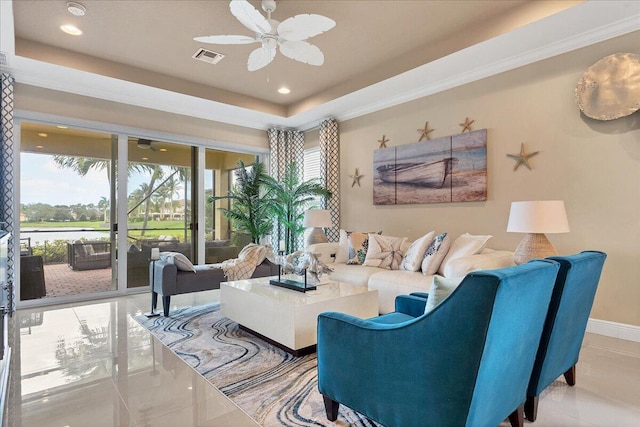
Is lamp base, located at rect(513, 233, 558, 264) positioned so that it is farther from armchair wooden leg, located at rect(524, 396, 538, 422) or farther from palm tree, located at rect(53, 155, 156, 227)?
palm tree, located at rect(53, 155, 156, 227)

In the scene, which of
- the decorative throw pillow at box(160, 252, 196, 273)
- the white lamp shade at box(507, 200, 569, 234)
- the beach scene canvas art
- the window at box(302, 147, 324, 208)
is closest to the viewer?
the white lamp shade at box(507, 200, 569, 234)

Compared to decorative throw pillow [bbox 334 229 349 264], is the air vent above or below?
above

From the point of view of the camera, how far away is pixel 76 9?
317cm

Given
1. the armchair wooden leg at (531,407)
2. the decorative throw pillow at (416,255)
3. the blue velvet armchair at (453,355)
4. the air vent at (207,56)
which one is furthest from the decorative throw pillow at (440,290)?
the air vent at (207,56)

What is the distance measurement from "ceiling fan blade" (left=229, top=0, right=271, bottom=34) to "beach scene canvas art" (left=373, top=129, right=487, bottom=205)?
261 centimetres

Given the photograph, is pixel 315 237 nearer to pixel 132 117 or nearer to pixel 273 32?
pixel 273 32

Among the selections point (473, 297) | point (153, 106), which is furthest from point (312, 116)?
point (473, 297)

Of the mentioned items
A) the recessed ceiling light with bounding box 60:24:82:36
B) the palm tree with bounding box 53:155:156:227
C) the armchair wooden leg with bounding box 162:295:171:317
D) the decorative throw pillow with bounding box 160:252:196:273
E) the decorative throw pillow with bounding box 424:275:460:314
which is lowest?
the armchair wooden leg with bounding box 162:295:171:317

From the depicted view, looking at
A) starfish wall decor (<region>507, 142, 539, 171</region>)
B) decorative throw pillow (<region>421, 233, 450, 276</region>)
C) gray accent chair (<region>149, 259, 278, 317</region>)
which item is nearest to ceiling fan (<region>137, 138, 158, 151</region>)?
gray accent chair (<region>149, 259, 278, 317</region>)

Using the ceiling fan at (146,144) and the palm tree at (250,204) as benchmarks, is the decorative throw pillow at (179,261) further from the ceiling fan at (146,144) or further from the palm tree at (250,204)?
the ceiling fan at (146,144)

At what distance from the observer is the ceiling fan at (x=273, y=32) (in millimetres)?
2631

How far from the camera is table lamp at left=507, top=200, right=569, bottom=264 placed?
9.66 ft

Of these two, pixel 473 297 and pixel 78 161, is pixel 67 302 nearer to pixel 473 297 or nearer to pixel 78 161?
pixel 78 161

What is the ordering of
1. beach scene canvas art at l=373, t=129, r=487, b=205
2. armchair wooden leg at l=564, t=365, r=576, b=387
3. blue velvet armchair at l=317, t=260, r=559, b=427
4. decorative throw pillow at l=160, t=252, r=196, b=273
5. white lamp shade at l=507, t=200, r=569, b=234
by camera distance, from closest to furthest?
1. blue velvet armchair at l=317, t=260, r=559, b=427
2. armchair wooden leg at l=564, t=365, r=576, b=387
3. white lamp shade at l=507, t=200, r=569, b=234
4. decorative throw pillow at l=160, t=252, r=196, b=273
5. beach scene canvas art at l=373, t=129, r=487, b=205
